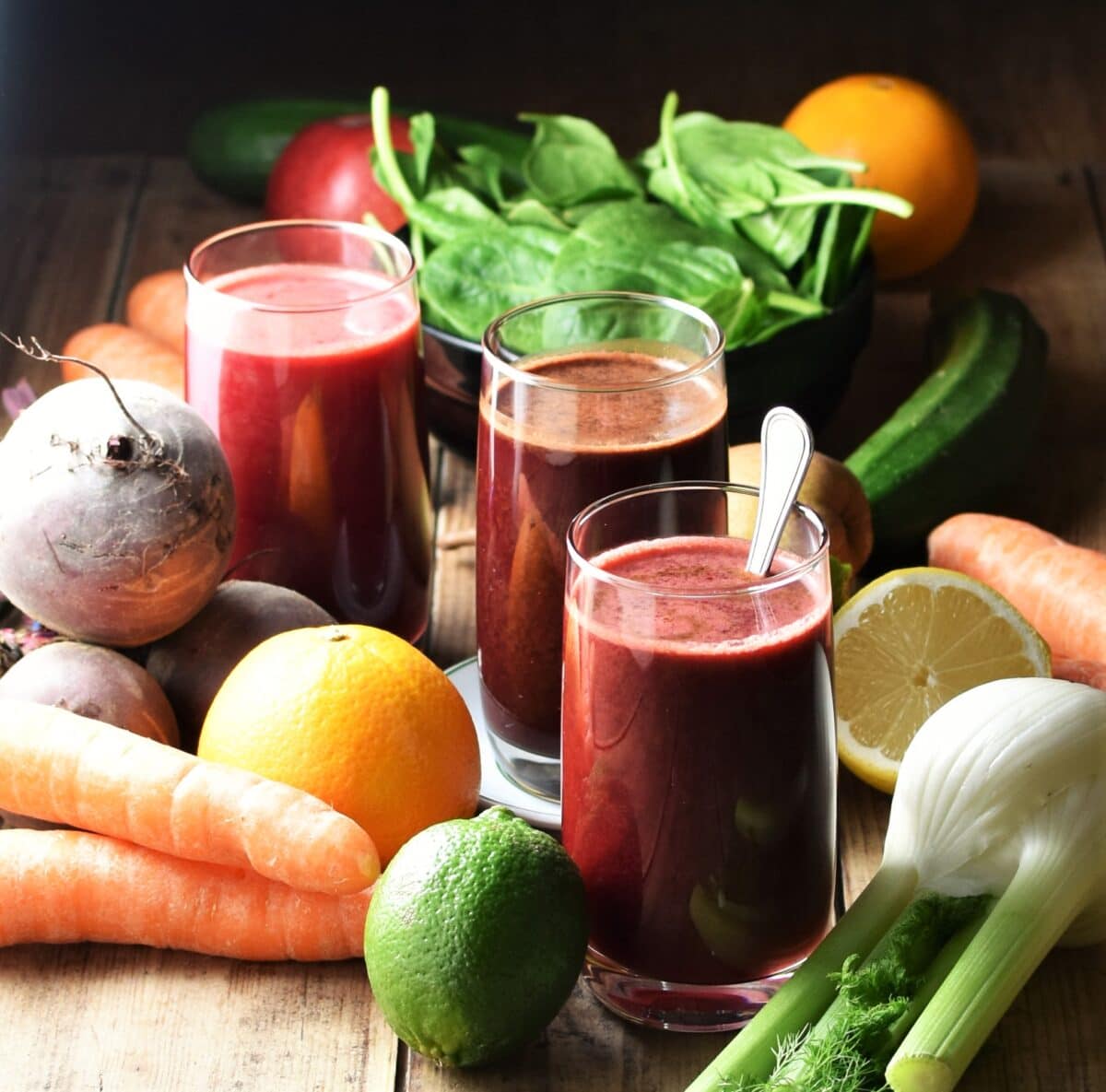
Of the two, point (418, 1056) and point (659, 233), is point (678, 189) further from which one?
point (418, 1056)

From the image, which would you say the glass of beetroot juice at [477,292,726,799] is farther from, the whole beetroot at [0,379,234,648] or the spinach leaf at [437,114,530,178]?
the spinach leaf at [437,114,530,178]

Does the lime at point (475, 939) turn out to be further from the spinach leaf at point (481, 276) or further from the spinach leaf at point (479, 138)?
the spinach leaf at point (479, 138)

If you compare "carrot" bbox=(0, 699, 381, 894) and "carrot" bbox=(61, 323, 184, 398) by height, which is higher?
"carrot" bbox=(0, 699, 381, 894)

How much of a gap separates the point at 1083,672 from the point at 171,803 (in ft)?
2.42

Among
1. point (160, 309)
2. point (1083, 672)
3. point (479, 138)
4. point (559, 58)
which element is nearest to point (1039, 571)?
point (1083, 672)

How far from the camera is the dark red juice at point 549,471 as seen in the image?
4.00ft

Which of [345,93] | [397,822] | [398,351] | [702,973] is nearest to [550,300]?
[398,351]

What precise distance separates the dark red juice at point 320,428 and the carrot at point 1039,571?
0.52 m

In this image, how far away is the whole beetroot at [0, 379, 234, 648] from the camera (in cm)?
128

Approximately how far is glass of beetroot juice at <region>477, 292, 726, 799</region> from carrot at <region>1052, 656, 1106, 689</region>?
35 cm

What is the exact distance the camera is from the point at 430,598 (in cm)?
165

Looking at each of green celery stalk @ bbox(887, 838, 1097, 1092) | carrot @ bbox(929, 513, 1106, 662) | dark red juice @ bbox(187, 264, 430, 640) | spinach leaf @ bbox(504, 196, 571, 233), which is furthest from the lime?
spinach leaf @ bbox(504, 196, 571, 233)

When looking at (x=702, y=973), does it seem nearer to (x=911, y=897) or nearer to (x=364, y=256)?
(x=911, y=897)

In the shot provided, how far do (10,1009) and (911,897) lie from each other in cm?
60
